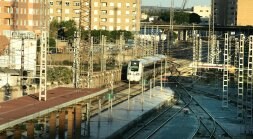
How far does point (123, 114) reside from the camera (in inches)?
1094

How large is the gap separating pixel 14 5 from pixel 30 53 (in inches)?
873

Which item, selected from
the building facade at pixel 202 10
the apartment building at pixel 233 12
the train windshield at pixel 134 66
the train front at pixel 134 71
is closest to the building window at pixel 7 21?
the train front at pixel 134 71

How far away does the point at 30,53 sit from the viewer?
3453cm

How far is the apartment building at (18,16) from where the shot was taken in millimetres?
53531

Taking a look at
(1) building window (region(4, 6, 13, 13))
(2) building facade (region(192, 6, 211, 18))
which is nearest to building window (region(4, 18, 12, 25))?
(1) building window (region(4, 6, 13, 13))

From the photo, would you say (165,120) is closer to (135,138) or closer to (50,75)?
(135,138)

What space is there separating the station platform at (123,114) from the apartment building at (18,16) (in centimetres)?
1774

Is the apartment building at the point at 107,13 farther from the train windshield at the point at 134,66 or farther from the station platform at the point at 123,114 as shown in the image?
the station platform at the point at 123,114

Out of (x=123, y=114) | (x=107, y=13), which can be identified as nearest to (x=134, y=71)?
(x=123, y=114)

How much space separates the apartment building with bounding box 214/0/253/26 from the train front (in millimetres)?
67164

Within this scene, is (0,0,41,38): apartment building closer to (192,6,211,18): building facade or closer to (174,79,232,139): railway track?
(174,79,232,139): railway track

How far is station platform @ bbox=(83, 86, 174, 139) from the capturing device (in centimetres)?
2248

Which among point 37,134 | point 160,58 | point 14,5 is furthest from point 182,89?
point 37,134

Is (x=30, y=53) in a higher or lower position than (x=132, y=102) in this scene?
higher
